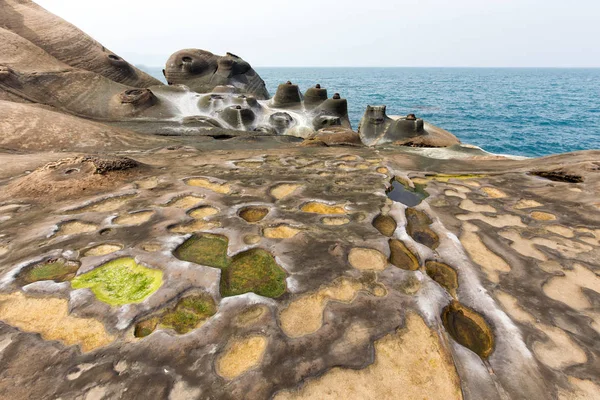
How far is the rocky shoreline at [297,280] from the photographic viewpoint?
197 centimetres

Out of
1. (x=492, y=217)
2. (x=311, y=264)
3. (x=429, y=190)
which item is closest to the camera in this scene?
(x=311, y=264)

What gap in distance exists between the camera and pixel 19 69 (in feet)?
37.5

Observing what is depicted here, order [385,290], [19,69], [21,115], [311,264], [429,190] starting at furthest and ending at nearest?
1. [19,69]
2. [21,115]
3. [429,190]
4. [311,264]
5. [385,290]

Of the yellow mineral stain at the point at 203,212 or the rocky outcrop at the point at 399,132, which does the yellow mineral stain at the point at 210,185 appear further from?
the rocky outcrop at the point at 399,132

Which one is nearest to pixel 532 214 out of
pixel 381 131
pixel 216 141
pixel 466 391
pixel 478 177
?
pixel 478 177

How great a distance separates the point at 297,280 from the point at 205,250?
117 centimetres

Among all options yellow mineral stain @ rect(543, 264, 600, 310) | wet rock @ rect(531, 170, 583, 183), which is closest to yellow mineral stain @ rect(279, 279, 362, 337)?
yellow mineral stain @ rect(543, 264, 600, 310)

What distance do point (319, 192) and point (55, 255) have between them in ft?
11.3

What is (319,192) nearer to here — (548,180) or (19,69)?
(548,180)

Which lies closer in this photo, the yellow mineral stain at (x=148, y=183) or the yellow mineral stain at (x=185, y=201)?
the yellow mineral stain at (x=185, y=201)

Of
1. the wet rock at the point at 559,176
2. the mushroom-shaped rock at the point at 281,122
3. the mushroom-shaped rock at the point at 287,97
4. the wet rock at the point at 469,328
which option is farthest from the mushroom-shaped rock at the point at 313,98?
the wet rock at the point at 469,328

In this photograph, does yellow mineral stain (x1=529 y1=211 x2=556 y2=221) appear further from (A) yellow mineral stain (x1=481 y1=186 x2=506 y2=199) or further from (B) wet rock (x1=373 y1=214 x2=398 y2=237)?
(B) wet rock (x1=373 y1=214 x2=398 y2=237)

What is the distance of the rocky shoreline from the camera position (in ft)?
6.46

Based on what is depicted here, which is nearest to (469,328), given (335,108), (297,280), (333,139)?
(297,280)
